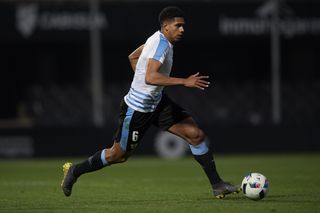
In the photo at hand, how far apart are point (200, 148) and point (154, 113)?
2.64 ft

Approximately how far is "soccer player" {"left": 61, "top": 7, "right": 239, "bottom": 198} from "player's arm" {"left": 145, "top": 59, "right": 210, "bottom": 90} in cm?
2

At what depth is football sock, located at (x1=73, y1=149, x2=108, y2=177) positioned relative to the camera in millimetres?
11859

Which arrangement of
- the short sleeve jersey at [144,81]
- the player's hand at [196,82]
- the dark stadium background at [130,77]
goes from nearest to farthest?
the player's hand at [196,82], the short sleeve jersey at [144,81], the dark stadium background at [130,77]

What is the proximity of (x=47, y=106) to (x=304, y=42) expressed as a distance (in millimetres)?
9619

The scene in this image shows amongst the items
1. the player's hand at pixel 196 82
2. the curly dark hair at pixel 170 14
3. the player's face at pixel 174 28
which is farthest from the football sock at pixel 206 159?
the curly dark hair at pixel 170 14

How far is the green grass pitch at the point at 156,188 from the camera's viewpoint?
10820 mm

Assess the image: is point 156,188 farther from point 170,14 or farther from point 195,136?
point 170,14

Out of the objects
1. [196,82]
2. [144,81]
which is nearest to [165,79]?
[196,82]

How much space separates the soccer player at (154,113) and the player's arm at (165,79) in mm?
20

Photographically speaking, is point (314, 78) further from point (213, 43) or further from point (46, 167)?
point (46, 167)

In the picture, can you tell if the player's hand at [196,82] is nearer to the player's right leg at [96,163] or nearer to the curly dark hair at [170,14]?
the curly dark hair at [170,14]

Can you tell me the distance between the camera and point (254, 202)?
442 inches

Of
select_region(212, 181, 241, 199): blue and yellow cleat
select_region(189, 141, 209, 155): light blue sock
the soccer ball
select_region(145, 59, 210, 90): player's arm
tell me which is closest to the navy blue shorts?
select_region(189, 141, 209, 155): light blue sock

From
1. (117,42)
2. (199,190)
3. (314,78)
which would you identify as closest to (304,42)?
(314,78)
